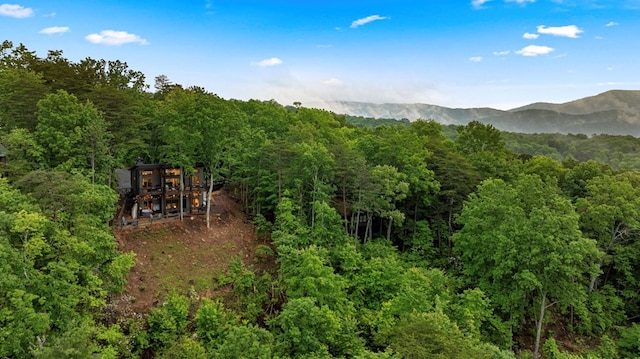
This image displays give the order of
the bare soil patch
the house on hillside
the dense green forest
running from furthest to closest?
the house on hillside → the bare soil patch → the dense green forest

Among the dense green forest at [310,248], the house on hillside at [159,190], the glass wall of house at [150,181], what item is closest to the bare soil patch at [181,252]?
the dense green forest at [310,248]

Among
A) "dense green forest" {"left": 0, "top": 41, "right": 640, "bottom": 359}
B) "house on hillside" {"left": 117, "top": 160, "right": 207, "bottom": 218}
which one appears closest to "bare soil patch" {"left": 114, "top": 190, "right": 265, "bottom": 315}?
"dense green forest" {"left": 0, "top": 41, "right": 640, "bottom": 359}

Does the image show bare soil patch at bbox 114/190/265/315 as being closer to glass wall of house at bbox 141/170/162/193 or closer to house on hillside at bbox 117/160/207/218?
house on hillside at bbox 117/160/207/218

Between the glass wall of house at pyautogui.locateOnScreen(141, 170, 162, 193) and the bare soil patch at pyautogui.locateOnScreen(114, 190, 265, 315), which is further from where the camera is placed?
the glass wall of house at pyautogui.locateOnScreen(141, 170, 162, 193)

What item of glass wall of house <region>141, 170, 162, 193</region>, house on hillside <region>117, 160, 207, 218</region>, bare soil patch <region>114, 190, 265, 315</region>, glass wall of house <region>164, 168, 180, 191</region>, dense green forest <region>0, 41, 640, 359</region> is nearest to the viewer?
dense green forest <region>0, 41, 640, 359</region>

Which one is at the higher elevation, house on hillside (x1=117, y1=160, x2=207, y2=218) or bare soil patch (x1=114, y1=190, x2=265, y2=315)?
house on hillside (x1=117, y1=160, x2=207, y2=218)

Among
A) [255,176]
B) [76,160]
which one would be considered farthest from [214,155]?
[76,160]

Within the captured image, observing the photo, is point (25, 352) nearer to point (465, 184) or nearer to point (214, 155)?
point (214, 155)
